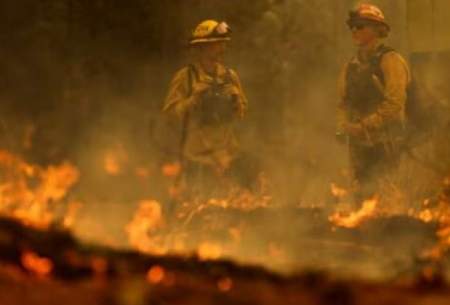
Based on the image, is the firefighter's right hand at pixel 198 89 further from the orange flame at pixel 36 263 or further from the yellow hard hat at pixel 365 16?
the orange flame at pixel 36 263

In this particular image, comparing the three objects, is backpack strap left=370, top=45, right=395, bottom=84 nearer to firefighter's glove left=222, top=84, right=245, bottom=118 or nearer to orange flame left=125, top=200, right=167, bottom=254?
firefighter's glove left=222, top=84, right=245, bottom=118

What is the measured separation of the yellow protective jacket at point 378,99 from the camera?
29.8ft

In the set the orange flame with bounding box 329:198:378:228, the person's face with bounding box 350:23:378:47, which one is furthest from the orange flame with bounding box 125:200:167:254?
the person's face with bounding box 350:23:378:47

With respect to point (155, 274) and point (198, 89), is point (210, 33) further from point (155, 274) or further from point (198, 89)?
point (155, 274)

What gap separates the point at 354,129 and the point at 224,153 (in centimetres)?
162

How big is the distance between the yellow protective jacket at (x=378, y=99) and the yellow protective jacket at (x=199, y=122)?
1293 mm

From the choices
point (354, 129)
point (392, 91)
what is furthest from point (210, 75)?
point (392, 91)

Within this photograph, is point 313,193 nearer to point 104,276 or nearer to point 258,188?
point 258,188

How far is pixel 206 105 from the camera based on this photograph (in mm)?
9562

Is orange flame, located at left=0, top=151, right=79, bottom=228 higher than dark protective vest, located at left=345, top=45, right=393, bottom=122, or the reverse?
dark protective vest, located at left=345, top=45, right=393, bottom=122

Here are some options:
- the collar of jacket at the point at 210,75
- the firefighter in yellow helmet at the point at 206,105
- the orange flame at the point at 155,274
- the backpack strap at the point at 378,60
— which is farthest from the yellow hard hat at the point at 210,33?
the orange flame at the point at 155,274

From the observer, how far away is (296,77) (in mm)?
12961

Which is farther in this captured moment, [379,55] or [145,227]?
[379,55]

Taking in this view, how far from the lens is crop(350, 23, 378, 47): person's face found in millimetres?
9336
